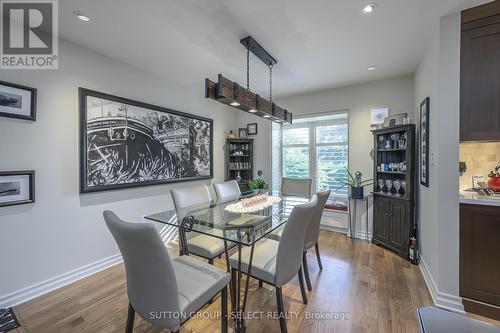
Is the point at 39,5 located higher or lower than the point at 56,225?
higher

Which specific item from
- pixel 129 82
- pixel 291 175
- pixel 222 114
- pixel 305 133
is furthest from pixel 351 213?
pixel 129 82

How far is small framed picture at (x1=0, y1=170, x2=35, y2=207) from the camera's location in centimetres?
192

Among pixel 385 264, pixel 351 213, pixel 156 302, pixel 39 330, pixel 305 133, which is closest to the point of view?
pixel 156 302

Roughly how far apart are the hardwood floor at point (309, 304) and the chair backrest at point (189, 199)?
80cm

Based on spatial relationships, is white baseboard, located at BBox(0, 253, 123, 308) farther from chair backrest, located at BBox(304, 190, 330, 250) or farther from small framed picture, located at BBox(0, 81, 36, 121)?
chair backrest, located at BBox(304, 190, 330, 250)

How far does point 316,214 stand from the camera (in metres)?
2.24

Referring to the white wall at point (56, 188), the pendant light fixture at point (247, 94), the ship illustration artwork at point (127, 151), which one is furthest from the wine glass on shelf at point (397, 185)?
the white wall at point (56, 188)

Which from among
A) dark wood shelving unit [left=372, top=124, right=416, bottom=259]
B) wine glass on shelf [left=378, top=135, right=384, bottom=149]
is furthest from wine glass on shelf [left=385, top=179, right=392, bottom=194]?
wine glass on shelf [left=378, top=135, right=384, bottom=149]

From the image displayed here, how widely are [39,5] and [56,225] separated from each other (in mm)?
2029

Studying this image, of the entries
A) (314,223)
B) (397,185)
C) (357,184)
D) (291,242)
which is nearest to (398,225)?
(397,185)

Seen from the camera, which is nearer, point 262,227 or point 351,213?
point 262,227

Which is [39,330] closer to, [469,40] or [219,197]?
[219,197]

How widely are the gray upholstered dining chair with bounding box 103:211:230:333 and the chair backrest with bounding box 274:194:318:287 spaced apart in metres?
0.53

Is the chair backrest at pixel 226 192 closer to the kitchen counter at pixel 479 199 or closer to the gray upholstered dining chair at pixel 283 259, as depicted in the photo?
the gray upholstered dining chair at pixel 283 259
